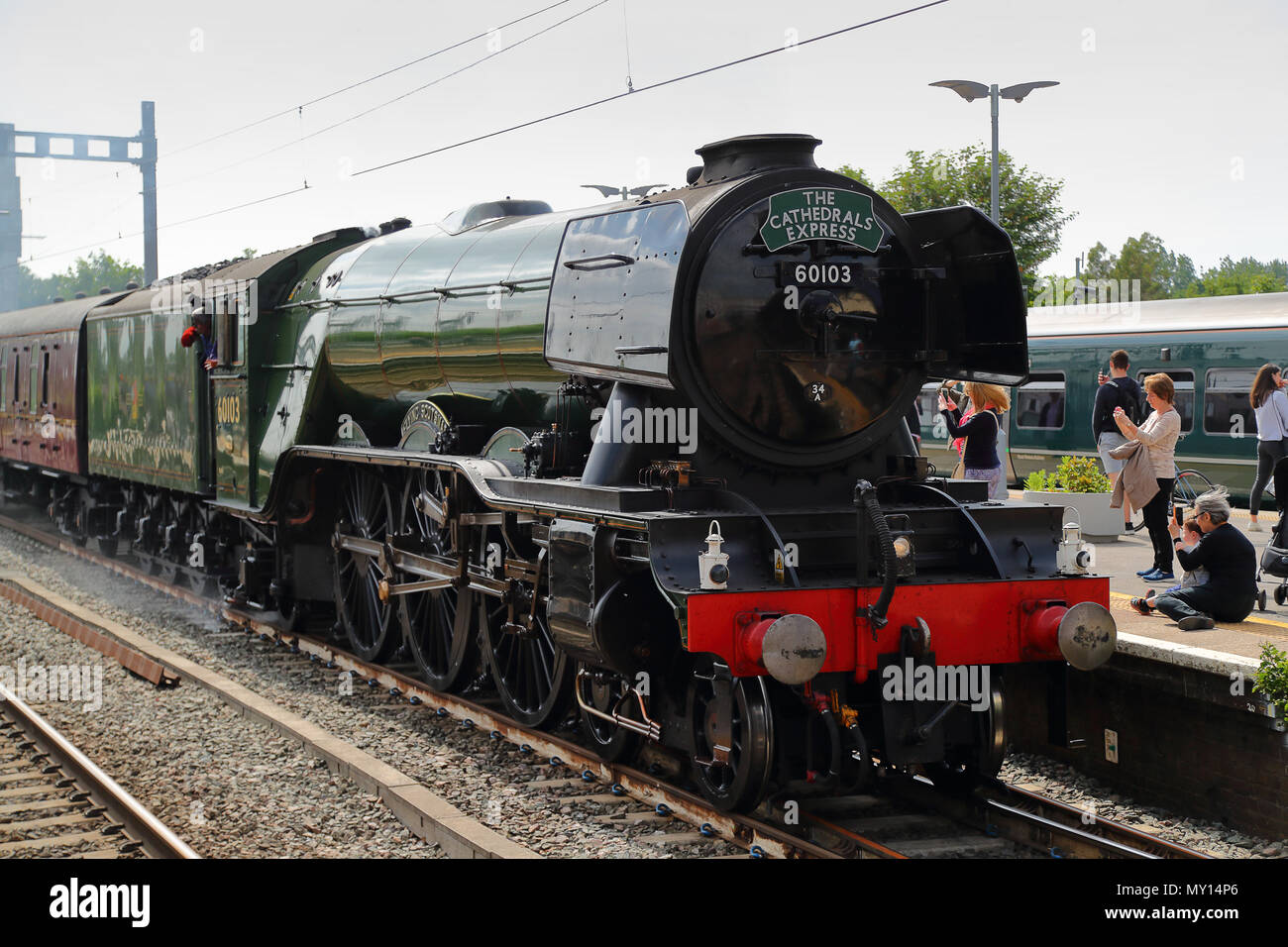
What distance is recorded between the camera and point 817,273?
6316 mm

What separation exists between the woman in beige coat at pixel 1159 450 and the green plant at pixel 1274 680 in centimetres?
368

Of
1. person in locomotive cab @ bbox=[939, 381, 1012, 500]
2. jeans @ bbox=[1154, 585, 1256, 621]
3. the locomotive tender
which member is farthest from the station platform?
person in locomotive cab @ bbox=[939, 381, 1012, 500]

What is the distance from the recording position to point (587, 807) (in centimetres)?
636

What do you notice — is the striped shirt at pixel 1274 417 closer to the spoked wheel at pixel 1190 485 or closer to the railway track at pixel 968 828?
the spoked wheel at pixel 1190 485

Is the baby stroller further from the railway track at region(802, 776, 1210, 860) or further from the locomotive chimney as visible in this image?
the locomotive chimney

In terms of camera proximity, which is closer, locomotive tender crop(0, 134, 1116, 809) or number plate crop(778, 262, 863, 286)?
locomotive tender crop(0, 134, 1116, 809)

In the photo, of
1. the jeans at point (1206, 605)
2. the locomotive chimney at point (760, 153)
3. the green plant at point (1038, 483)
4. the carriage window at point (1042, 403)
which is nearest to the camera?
the locomotive chimney at point (760, 153)

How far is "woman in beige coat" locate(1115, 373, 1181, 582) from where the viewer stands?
32.0ft

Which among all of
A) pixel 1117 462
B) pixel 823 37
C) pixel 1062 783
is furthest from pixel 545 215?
pixel 1117 462

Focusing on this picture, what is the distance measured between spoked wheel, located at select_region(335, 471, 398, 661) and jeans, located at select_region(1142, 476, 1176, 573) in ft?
18.4

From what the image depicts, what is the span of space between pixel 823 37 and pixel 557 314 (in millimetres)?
3358

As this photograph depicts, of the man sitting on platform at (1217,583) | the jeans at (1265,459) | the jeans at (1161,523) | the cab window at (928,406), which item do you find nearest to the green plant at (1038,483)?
the jeans at (1265,459)

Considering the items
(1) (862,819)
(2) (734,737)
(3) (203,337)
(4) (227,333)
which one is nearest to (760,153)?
(2) (734,737)

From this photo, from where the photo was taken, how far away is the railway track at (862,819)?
5.54 m
